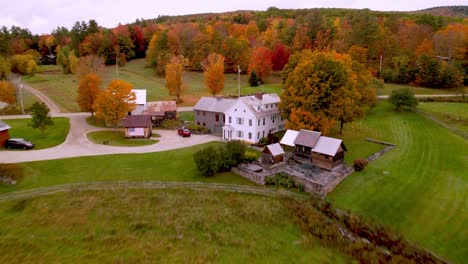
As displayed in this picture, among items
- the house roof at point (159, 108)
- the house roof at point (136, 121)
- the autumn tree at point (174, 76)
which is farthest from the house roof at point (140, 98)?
the house roof at point (136, 121)

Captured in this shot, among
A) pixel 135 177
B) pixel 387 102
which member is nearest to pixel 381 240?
pixel 135 177

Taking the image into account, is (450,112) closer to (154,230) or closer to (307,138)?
(307,138)

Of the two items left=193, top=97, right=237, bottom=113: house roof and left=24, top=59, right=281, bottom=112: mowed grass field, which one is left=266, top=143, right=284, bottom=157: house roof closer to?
left=193, top=97, right=237, bottom=113: house roof

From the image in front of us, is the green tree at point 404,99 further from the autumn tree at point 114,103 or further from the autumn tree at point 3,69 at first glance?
the autumn tree at point 3,69

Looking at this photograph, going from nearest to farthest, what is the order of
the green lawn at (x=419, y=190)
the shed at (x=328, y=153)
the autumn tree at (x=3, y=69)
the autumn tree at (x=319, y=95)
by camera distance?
the green lawn at (x=419, y=190), the shed at (x=328, y=153), the autumn tree at (x=319, y=95), the autumn tree at (x=3, y=69)

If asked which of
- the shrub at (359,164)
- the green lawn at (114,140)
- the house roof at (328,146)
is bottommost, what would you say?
the shrub at (359,164)

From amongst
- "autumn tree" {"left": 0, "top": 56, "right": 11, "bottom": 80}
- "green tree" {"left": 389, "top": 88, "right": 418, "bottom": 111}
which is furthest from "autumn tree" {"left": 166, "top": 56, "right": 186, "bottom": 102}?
"autumn tree" {"left": 0, "top": 56, "right": 11, "bottom": 80}
